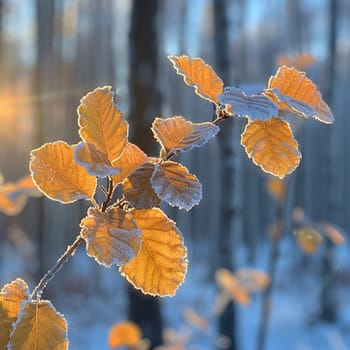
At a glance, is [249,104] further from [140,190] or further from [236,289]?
[236,289]

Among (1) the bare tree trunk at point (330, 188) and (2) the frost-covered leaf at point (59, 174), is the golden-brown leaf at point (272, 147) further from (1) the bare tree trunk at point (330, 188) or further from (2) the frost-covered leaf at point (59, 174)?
(1) the bare tree trunk at point (330, 188)

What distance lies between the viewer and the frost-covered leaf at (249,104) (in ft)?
1.39

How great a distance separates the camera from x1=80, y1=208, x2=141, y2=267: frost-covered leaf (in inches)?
16.3

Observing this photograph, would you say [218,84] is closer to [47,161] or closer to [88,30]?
[47,161]

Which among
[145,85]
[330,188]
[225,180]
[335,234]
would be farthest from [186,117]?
[335,234]

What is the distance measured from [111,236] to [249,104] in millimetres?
137

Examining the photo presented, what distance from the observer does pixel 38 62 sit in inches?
305

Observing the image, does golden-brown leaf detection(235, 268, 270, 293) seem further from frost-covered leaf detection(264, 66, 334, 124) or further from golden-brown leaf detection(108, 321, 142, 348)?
frost-covered leaf detection(264, 66, 334, 124)

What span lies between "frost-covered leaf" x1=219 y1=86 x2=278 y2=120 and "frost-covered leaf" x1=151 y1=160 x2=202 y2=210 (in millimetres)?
63

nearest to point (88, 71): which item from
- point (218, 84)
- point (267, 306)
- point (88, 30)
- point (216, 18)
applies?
point (88, 30)

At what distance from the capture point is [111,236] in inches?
16.8

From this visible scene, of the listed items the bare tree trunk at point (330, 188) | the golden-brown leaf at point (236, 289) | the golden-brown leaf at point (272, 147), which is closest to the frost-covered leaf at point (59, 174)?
the golden-brown leaf at point (272, 147)

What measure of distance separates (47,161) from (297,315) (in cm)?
1004

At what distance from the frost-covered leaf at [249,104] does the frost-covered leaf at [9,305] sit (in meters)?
0.21
